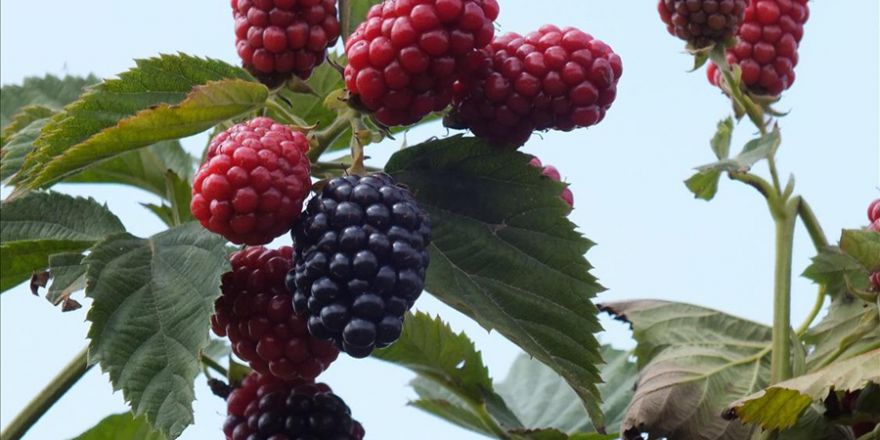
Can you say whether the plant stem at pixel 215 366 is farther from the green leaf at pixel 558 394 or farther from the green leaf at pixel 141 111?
the green leaf at pixel 558 394

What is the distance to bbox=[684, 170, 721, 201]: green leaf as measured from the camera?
6.24 ft

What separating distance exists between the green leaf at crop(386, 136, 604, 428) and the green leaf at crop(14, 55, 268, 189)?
0.22 m

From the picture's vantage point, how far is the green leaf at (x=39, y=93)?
2027 mm

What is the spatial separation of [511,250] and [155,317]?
15.2 inches

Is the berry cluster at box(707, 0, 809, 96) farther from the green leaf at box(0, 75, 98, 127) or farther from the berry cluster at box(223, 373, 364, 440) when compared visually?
the green leaf at box(0, 75, 98, 127)

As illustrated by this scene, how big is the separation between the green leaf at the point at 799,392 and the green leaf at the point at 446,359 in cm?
47

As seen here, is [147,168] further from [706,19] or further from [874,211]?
[874,211]

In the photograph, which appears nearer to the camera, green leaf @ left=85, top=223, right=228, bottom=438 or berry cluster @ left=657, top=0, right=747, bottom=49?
green leaf @ left=85, top=223, right=228, bottom=438

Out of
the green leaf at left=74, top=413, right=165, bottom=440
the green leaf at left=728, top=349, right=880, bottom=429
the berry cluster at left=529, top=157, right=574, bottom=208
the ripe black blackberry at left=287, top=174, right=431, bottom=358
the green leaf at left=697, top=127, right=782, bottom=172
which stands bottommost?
the green leaf at left=728, top=349, right=880, bottom=429

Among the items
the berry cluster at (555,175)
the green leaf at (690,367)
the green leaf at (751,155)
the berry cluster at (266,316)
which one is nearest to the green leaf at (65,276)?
the berry cluster at (266,316)

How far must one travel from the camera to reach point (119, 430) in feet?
5.58

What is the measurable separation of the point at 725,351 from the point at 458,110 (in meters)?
0.55

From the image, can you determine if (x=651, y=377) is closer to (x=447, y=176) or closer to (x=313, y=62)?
(x=447, y=176)

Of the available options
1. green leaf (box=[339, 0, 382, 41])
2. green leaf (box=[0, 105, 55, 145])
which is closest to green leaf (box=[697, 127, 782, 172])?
green leaf (box=[339, 0, 382, 41])
